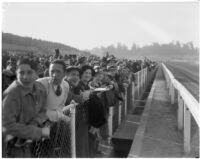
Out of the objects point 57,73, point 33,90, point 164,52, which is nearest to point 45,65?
point 57,73

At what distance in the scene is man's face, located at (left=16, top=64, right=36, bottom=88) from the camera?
264 cm

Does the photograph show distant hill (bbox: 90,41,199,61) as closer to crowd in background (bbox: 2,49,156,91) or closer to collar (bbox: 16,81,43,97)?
crowd in background (bbox: 2,49,156,91)

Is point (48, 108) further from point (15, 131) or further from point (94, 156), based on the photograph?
point (94, 156)

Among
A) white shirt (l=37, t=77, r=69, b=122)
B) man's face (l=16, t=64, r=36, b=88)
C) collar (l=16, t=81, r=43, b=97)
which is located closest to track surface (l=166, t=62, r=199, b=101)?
white shirt (l=37, t=77, r=69, b=122)

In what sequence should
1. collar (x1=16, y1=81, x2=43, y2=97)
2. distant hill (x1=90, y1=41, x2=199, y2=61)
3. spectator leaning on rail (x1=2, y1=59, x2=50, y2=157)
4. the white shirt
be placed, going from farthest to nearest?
distant hill (x1=90, y1=41, x2=199, y2=61) → the white shirt → collar (x1=16, y1=81, x2=43, y2=97) → spectator leaning on rail (x1=2, y1=59, x2=50, y2=157)

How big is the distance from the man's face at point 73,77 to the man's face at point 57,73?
77 centimetres

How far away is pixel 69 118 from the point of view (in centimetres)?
338

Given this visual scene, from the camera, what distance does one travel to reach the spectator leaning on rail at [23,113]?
8.05 ft

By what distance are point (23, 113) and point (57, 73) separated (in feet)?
2.61

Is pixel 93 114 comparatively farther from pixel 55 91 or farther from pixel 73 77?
pixel 55 91

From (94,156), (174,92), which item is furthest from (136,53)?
(94,156)

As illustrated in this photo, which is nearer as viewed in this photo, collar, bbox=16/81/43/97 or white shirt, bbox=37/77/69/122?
collar, bbox=16/81/43/97

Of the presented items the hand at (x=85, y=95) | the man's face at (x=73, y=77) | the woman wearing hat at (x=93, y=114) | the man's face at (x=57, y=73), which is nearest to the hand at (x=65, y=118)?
the man's face at (x=57, y=73)

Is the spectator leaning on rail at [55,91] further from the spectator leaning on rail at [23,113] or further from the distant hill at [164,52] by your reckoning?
the distant hill at [164,52]
